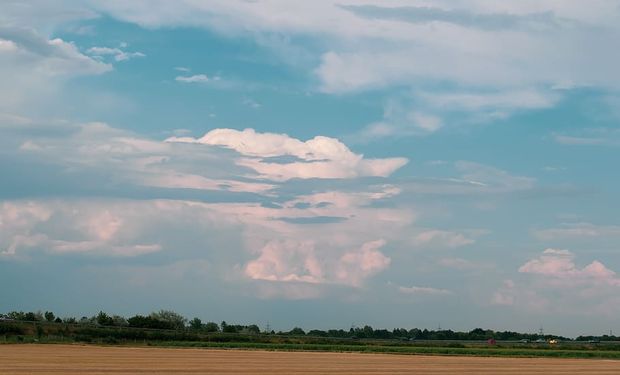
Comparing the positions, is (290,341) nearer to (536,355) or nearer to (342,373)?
(536,355)

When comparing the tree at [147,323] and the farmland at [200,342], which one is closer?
the farmland at [200,342]

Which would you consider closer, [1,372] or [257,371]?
[1,372]

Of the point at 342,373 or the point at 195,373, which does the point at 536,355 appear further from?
the point at 195,373

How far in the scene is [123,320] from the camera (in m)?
182

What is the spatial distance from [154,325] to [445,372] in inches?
5022

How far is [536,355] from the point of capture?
108000 mm

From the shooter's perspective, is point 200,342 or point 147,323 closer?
point 200,342

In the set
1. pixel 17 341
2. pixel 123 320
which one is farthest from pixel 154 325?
pixel 17 341

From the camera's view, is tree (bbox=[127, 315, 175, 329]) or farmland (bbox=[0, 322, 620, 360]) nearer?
farmland (bbox=[0, 322, 620, 360])

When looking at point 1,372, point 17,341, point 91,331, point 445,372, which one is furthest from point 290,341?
point 1,372

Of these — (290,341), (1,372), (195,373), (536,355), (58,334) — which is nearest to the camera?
(1,372)

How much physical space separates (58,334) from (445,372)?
94.4 meters

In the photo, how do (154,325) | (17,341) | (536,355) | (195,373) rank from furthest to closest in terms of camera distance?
1. (154,325)
2. (17,341)
3. (536,355)
4. (195,373)

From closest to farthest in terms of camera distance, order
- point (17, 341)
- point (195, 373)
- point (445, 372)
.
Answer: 1. point (195, 373)
2. point (445, 372)
3. point (17, 341)
